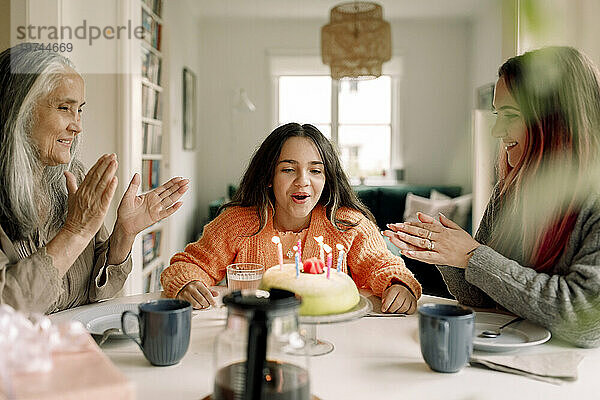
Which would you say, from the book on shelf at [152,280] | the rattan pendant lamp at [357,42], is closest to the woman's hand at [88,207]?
the book on shelf at [152,280]

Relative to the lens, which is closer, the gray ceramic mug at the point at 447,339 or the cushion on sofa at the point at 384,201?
the gray ceramic mug at the point at 447,339

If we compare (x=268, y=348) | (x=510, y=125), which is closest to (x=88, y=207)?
(x=268, y=348)

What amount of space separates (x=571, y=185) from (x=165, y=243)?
3318 mm

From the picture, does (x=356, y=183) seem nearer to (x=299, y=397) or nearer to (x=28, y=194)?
(x=28, y=194)

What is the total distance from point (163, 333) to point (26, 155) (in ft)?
2.00

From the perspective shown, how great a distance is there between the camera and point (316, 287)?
0.92 meters

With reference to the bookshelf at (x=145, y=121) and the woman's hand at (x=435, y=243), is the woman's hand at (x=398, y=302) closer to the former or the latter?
the woman's hand at (x=435, y=243)

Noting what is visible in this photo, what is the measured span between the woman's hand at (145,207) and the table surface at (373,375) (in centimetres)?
38

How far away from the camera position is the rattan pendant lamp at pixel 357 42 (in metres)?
4.23

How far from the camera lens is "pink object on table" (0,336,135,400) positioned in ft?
1.83

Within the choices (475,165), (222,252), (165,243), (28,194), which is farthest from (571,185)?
(165,243)

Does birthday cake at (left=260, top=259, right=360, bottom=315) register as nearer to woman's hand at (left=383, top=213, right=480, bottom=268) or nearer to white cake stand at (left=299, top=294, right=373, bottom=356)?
white cake stand at (left=299, top=294, right=373, bottom=356)

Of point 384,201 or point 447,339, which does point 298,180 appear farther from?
point 384,201

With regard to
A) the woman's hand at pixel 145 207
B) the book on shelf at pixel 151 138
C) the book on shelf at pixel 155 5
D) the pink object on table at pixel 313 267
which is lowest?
the pink object on table at pixel 313 267
